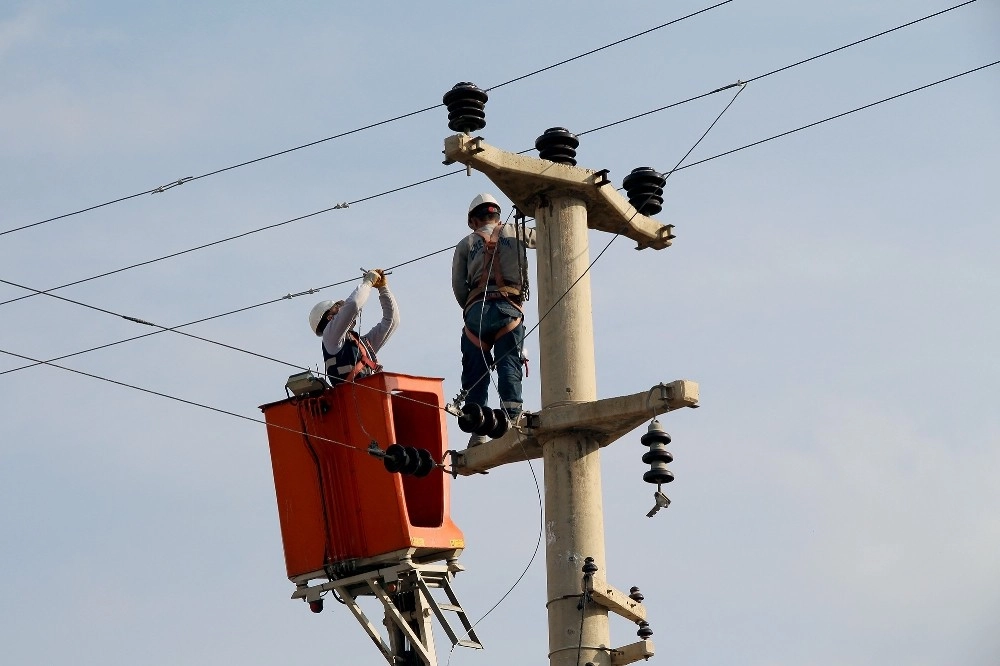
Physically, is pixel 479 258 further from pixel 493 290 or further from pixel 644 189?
pixel 644 189

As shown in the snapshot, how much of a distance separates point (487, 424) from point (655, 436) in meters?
1.35

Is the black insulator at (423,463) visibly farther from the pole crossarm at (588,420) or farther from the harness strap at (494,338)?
the harness strap at (494,338)

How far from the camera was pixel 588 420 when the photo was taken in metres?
13.5

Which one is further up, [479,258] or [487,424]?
[479,258]

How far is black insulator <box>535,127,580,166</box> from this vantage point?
14.4 meters

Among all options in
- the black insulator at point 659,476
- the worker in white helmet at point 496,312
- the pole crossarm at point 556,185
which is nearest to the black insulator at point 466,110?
the pole crossarm at point 556,185

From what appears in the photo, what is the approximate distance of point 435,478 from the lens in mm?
17453

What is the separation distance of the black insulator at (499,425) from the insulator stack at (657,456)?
1.21m

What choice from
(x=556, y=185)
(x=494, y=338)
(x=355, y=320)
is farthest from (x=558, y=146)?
(x=355, y=320)

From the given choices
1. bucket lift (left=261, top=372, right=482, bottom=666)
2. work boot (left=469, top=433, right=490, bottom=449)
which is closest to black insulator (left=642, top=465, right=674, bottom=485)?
work boot (left=469, top=433, right=490, bottom=449)

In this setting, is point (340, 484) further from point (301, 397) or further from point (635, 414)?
point (635, 414)

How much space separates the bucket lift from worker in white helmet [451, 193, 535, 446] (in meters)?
1.14

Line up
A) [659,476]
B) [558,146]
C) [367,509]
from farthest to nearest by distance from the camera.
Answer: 1. [367,509]
2. [558,146]
3. [659,476]

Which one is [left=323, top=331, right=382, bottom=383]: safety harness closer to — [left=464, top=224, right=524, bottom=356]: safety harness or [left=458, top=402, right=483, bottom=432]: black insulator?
[left=464, top=224, right=524, bottom=356]: safety harness
